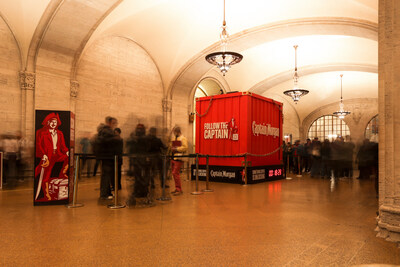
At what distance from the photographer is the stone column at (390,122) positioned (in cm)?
344

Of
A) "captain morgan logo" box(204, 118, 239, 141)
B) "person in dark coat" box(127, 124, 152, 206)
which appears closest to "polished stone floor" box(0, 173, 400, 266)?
"person in dark coat" box(127, 124, 152, 206)

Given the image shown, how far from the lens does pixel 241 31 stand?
11891 mm

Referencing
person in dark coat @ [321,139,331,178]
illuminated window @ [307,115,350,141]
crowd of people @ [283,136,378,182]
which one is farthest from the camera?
illuminated window @ [307,115,350,141]

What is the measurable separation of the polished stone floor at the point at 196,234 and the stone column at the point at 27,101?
4.21 m

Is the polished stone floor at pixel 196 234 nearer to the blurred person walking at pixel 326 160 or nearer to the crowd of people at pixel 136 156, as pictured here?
the crowd of people at pixel 136 156

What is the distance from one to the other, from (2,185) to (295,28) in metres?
10.5

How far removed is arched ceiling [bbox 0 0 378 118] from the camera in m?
9.79

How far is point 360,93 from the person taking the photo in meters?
23.2

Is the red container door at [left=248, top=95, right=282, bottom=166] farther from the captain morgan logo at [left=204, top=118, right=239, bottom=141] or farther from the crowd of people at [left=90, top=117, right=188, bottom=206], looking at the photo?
the crowd of people at [left=90, top=117, right=188, bottom=206]

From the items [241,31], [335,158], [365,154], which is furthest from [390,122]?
[241,31]

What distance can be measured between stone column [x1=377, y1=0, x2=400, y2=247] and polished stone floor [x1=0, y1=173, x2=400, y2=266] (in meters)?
0.28

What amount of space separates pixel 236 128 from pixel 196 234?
6.09 meters

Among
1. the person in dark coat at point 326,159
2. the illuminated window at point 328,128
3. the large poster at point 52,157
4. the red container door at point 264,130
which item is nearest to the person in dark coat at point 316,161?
the person in dark coat at point 326,159

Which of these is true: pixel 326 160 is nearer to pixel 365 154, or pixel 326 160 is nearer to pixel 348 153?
pixel 348 153
